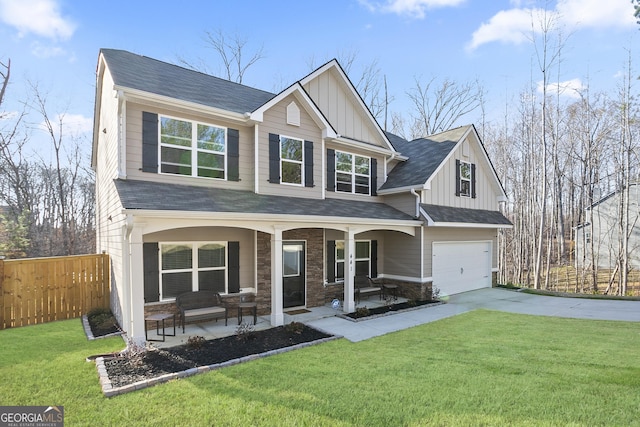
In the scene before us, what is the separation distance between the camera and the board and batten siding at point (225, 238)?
25.6 feet

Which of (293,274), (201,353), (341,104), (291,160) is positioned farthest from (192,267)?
(341,104)

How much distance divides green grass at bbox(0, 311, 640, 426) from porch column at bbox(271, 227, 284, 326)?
5.95 ft

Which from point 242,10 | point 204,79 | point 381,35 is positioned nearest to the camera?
point 204,79

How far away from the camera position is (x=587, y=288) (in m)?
19.3

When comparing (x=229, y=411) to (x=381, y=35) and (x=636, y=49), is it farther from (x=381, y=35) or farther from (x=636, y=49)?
(x=636, y=49)

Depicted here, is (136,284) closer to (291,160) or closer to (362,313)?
(291,160)

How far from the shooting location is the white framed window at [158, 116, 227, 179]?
7.99m

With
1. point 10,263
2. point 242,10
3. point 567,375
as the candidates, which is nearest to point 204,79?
point 242,10

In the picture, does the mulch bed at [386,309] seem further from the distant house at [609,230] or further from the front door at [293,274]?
the distant house at [609,230]

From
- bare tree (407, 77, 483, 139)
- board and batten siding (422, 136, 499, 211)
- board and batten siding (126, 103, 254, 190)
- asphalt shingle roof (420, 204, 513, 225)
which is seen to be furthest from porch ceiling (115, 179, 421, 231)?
bare tree (407, 77, 483, 139)

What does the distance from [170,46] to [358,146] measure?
1604 centimetres

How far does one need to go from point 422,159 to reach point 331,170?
4.23 metres

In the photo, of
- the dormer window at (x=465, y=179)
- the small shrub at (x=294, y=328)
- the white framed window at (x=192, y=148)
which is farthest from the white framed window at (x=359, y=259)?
the white framed window at (x=192, y=148)

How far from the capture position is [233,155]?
8906mm
